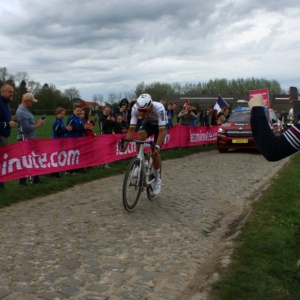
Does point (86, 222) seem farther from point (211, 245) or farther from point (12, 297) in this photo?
point (12, 297)

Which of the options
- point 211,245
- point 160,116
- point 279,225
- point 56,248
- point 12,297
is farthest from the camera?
point 160,116

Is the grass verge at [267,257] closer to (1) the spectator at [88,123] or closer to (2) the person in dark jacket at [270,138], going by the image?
(2) the person in dark jacket at [270,138]

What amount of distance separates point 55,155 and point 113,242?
5168mm

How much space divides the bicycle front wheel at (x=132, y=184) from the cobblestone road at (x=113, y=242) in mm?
197

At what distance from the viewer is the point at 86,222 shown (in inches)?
262

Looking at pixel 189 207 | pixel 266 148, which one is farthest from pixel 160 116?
pixel 266 148

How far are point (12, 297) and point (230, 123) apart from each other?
53.4 ft

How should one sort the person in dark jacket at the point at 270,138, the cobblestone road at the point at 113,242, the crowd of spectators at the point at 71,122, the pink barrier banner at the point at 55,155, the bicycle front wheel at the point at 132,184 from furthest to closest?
the crowd of spectators at the point at 71,122
the pink barrier banner at the point at 55,155
the bicycle front wheel at the point at 132,184
the cobblestone road at the point at 113,242
the person in dark jacket at the point at 270,138

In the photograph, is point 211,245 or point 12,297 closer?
point 12,297

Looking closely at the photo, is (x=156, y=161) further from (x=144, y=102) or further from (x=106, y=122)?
(x=106, y=122)

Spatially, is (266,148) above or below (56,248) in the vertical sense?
above

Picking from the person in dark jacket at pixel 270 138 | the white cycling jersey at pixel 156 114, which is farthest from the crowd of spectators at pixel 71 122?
the person in dark jacket at pixel 270 138

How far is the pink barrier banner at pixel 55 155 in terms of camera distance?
29.3 ft

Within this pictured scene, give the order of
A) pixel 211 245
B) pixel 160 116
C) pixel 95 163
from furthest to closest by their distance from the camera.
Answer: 1. pixel 95 163
2. pixel 160 116
3. pixel 211 245
